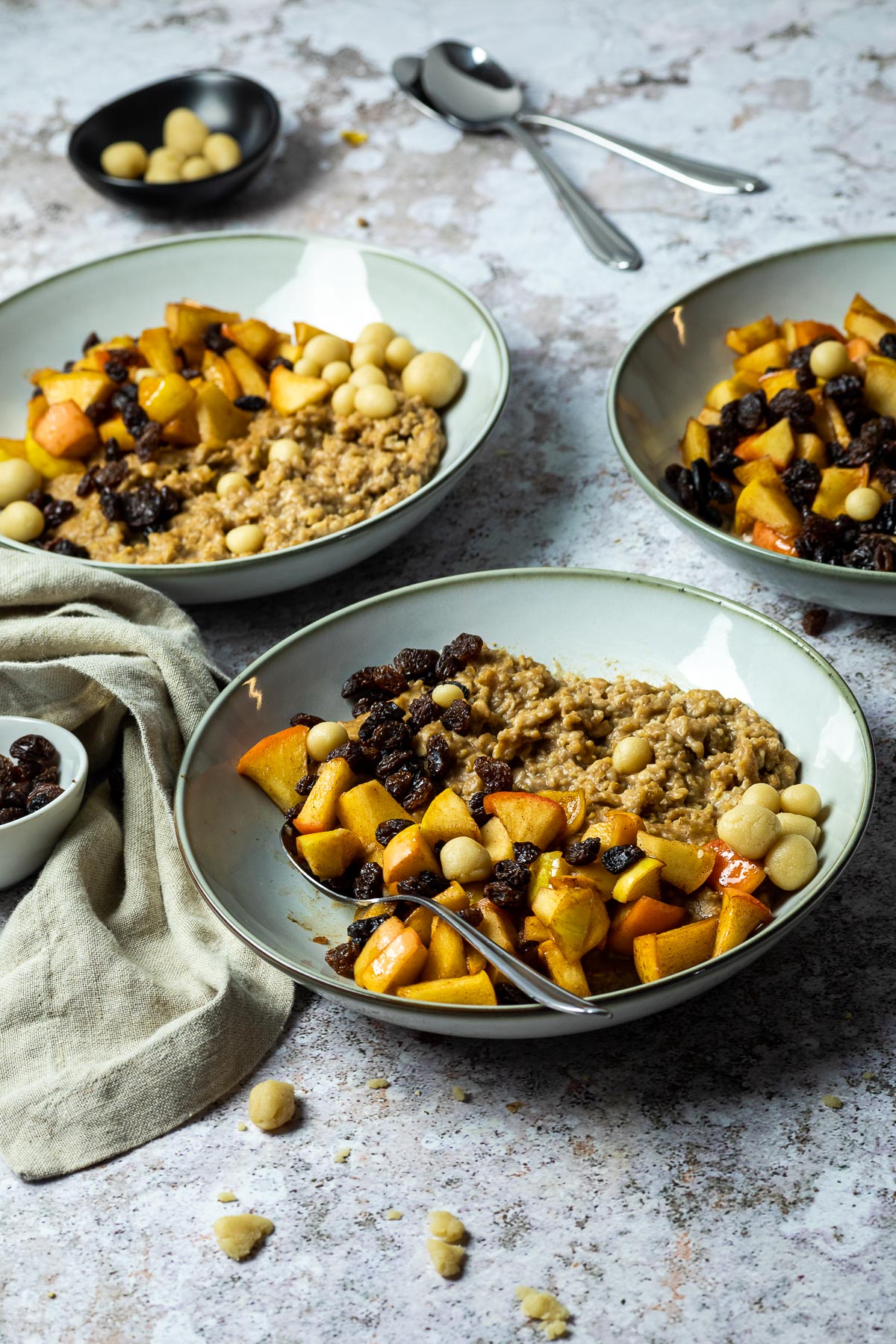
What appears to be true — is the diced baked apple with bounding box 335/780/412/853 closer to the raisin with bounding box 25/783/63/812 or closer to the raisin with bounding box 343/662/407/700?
the raisin with bounding box 343/662/407/700

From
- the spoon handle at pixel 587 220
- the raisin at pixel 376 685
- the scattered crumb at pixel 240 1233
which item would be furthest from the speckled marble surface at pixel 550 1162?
the spoon handle at pixel 587 220

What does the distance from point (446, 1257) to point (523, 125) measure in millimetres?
2965

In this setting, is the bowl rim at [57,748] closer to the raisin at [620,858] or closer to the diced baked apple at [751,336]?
the raisin at [620,858]

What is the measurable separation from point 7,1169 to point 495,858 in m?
0.65

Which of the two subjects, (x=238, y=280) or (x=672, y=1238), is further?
(x=238, y=280)

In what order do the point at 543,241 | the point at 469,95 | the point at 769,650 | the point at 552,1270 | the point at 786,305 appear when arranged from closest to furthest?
the point at 552,1270
the point at 769,650
the point at 786,305
the point at 543,241
the point at 469,95

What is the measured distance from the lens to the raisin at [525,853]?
4.96ft

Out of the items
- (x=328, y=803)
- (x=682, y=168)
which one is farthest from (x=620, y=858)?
(x=682, y=168)

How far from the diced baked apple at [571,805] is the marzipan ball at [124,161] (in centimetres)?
233

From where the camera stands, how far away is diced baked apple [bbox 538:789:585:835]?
5.20 ft

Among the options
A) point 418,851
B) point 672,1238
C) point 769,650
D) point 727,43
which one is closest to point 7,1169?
point 418,851

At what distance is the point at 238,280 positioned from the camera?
2.86m

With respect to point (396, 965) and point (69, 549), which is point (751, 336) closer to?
point (69, 549)

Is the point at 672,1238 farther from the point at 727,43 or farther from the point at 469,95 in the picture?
the point at 727,43
